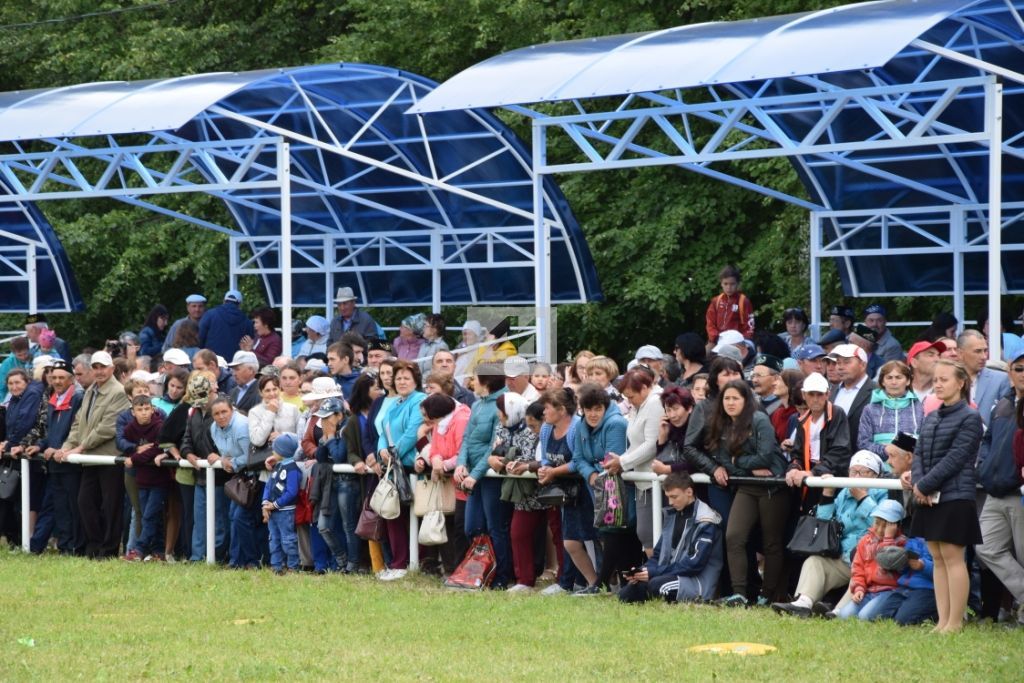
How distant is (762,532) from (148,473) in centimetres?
602

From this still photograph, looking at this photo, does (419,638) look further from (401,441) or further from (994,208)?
(994,208)

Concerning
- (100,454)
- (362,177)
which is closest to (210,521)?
(100,454)

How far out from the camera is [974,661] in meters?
9.62

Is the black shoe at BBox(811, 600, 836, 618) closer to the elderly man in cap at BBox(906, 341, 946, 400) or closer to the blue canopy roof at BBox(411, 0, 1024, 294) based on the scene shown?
the elderly man in cap at BBox(906, 341, 946, 400)

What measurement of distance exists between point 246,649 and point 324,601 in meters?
1.93

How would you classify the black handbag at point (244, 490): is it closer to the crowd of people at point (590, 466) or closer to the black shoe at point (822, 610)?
the crowd of people at point (590, 466)

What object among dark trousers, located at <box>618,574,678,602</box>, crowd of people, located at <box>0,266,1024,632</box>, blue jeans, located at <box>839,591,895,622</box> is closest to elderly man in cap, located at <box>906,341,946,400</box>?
crowd of people, located at <box>0,266,1024,632</box>

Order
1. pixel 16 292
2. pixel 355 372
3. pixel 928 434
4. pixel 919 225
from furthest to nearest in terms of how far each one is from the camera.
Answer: pixel 16 292 < pixel 919 225 < pixel 355 372 < pixel 928 434

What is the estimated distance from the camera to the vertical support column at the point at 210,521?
1490cm

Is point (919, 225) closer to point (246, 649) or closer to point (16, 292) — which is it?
point (246, 649)

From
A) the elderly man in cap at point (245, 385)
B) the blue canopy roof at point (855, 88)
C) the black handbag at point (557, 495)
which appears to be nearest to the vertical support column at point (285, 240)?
the elderly man in cap at point (245, 385)

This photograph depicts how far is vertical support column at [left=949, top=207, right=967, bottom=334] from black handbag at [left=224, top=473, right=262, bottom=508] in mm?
7943

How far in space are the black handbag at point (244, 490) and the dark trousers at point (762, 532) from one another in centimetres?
445

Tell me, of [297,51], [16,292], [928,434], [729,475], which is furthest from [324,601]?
[297,51]
